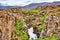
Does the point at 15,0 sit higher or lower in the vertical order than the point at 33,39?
higher

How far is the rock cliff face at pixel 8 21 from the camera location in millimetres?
4840

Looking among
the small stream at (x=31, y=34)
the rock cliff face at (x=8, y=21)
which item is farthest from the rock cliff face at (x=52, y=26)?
the rock cliff face at (x=8, y=21)

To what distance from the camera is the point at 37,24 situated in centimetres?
486

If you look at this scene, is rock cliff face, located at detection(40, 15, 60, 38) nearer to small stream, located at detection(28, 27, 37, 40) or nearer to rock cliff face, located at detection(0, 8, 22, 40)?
small stream, located at detection(28, 27, 37, 40)

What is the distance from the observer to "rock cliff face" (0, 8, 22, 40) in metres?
4.84

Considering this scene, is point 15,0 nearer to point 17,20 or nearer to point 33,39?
point 17,20

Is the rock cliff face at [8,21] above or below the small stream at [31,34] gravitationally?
above

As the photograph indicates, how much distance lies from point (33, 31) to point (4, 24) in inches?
29.1

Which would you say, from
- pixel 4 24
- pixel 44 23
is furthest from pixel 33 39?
pixel 4 24

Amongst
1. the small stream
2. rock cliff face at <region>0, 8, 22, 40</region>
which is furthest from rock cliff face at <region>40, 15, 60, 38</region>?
rock cliff face at <region>0, 8, 22, 40</region>

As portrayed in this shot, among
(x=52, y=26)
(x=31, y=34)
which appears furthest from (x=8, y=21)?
(x=52, y=26)

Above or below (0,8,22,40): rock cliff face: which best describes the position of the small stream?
below

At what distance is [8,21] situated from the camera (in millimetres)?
4887

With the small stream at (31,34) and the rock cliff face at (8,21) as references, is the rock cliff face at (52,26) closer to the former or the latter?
the small stream at (31,34)
